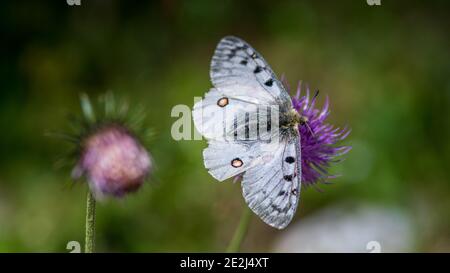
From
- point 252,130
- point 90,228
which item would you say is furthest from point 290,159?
point 90,228

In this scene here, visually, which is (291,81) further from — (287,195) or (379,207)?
(287,195)

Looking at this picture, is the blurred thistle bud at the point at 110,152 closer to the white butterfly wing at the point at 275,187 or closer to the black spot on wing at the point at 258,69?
the white butterfly wing at the point at 275,187

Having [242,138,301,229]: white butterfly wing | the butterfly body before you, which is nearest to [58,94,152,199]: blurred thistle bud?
the butterfly body

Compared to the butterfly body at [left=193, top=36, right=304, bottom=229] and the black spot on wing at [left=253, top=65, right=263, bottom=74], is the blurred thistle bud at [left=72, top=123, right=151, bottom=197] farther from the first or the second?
the black spot on wing at [left=253, top=65, right=263, bottom=74]

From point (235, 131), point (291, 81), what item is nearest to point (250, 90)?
point (235, 131)

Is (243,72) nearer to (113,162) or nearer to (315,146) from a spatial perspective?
(315,146)

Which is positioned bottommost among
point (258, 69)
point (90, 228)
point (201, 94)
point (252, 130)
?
point (90, 228)

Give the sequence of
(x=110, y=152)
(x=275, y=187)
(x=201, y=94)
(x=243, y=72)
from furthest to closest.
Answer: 1. (x=201, y=94)
2. (x=243, y=72)
3. (x=275, y=187)
4. (x=110, y=152)
